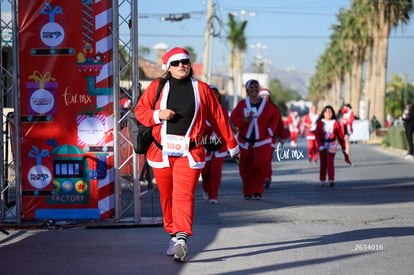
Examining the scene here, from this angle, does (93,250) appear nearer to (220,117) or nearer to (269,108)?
(220,117)

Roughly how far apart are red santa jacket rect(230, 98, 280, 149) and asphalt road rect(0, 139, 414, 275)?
104 cm

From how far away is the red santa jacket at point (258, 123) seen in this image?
13461 mm

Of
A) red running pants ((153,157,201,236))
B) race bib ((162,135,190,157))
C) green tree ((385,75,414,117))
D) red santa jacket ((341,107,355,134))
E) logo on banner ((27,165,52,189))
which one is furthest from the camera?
green tree ((385,75,414,117))

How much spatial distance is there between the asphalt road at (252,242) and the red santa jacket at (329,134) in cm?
250

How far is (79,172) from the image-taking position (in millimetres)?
9977

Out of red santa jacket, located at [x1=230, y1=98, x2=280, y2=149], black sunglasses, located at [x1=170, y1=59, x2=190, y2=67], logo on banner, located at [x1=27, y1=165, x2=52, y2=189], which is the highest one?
black sunglasses, located at [x1=170, y1=59, x2=190, y2=67]

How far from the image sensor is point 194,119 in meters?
7.80

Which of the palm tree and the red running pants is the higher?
the palm tree

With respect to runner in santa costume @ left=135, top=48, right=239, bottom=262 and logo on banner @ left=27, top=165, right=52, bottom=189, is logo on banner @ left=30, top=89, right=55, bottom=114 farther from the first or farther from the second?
runner in santa costume @ left=135, top=48, right=239, bottom=262

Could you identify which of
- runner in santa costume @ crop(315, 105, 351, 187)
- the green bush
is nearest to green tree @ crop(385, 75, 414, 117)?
the green bush

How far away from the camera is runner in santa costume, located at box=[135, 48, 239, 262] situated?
7652 mm

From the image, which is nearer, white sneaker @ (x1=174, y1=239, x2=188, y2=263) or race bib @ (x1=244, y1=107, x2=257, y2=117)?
white sneaker @ (x1=174, y1=239, x2=188, y2=263)

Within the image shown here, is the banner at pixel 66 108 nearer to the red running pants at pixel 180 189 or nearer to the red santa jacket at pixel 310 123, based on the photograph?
the red running pants at pixel 180 189

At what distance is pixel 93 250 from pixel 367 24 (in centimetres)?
5644
